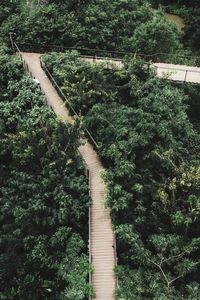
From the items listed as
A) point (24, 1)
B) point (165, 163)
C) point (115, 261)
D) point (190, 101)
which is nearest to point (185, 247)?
point (115, 261)

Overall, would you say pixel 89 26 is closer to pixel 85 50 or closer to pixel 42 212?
pixel 85 50

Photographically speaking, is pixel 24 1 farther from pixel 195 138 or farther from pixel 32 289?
pixel 32 289

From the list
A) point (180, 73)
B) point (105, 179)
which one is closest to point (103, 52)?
point (180, 73)

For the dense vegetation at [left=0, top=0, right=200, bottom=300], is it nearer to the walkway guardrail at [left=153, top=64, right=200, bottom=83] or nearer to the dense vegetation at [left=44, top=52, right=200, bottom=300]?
the dense vegetation at [left=44, top=52, right=200, bottom=300]

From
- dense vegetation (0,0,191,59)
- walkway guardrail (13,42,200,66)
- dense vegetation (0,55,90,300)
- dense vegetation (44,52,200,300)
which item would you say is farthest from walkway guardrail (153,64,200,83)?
dense vegetation (0,55,90,300)

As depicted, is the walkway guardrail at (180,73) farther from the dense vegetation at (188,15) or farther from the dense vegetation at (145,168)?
the dense vegetation at (188,15)

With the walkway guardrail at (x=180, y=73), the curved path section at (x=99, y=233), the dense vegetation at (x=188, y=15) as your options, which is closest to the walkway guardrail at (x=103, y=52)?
the walkway guardrail at (x=180, y=73)
